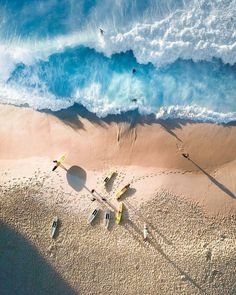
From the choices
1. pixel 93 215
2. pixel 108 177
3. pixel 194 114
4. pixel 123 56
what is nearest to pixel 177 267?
pixel 93 215

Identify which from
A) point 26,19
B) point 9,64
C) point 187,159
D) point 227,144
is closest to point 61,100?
point 9,64

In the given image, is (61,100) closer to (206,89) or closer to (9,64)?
(9,64)

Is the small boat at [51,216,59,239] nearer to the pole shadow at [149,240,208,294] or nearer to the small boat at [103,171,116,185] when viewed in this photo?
the small boat at [103,171,116,185]

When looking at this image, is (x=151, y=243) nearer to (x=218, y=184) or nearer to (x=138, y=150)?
(x=218, y=184)

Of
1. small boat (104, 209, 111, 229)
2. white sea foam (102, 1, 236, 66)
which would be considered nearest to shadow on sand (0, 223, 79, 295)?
small boat (104, 209, 111, 229)

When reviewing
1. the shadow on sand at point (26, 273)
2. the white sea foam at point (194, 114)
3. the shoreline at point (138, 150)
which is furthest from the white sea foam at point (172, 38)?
the shadow on sand at point (26, 273)

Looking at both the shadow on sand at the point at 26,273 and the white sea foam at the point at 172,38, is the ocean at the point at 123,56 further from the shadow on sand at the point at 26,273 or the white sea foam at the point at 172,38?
the shadow on sand at the point at 26,273
